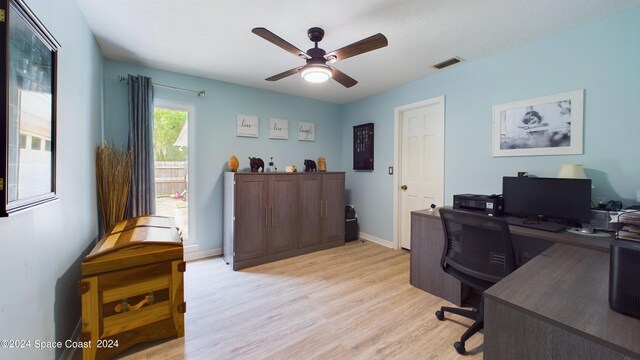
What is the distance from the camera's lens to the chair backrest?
63.4 inches

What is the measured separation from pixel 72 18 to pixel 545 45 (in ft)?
12.8

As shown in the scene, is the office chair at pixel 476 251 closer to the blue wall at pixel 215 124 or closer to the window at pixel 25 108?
the window at pixel 25 108

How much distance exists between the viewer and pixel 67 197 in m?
1.72

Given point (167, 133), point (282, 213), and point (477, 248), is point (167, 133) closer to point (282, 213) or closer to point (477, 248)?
point (282, 213)

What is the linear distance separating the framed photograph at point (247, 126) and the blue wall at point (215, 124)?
0.06 m

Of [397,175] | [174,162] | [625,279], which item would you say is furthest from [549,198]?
[174,162]

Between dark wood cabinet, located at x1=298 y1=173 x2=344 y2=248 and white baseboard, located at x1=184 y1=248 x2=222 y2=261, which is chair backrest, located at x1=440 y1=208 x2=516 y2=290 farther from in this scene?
white baseboard, located at x1=184 y1=248 x2=222 y2=261

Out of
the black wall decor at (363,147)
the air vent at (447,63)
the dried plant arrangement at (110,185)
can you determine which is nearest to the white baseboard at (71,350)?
the dried plant arrangement at (110,185)

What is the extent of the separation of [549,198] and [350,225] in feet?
8.73

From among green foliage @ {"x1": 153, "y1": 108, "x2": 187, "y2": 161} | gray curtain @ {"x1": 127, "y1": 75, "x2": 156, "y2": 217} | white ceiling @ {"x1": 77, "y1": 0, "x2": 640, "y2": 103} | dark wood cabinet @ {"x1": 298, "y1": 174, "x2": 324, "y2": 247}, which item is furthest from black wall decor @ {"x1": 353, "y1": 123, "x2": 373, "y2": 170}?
gray curtain @ {"x1": 127, "y1": 75, "x2": 156, "y2": 217}

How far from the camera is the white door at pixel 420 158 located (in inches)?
132

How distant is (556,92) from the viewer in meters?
2.33

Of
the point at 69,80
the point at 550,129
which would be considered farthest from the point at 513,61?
the point at 69,80

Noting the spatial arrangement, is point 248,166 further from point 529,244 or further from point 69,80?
point 529,244
